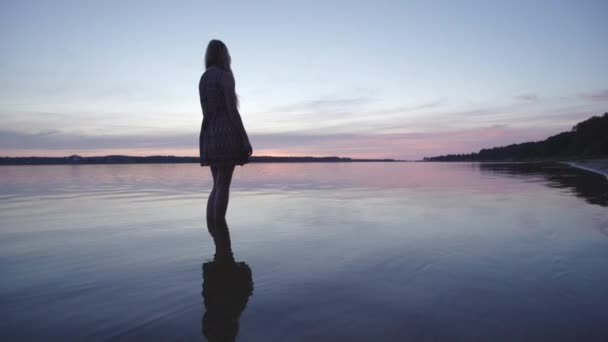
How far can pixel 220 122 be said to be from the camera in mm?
4719

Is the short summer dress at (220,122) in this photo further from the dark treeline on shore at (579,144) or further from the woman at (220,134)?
the dark treeline on shore at (579,144)

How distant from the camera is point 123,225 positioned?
15.1 feet

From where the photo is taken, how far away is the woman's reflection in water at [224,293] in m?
1.68

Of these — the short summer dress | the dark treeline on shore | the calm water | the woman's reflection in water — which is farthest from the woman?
the dark treeline on shore

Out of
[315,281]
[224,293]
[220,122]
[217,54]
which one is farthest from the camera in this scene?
[217,54]

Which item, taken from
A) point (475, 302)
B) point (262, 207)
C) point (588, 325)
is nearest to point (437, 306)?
point (475, 302)

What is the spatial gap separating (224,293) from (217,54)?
3.83m

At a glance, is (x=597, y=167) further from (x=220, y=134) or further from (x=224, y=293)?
(x=224, y=293)

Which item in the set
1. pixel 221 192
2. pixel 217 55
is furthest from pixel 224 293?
pixel 217 55

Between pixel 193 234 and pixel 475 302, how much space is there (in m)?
3.15

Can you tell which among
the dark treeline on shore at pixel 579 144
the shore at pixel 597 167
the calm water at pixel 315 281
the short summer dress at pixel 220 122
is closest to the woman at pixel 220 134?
the short summer dress at pixel 220 122

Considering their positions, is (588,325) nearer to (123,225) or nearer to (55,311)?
(55,311)

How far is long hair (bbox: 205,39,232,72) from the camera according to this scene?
16.1 feet

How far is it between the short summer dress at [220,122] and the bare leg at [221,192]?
0.12m
